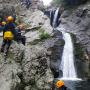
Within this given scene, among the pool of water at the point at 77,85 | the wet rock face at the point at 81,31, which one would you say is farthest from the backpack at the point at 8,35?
the wet rock face at the point at 81,31

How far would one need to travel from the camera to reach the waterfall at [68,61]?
2173 centimetres

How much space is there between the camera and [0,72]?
43.6 ft

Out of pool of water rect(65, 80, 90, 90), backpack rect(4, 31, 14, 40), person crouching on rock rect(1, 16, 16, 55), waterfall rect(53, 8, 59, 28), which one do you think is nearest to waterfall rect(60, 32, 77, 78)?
pool of water rect(65, 80, 90, 90)

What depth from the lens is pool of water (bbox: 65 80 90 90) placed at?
1847 centimetres

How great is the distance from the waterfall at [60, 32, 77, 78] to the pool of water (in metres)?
1.52

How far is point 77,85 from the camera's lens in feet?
62.3

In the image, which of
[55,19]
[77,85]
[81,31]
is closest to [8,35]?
[77,85]

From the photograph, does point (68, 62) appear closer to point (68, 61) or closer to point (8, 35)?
point (68, 61)

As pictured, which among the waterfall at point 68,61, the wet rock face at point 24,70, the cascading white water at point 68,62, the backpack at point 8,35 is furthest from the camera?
the waterfall at point 68,61

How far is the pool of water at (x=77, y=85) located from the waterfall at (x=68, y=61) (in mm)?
1518

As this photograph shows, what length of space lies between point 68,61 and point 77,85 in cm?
414

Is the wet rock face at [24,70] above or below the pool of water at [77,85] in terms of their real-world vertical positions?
above

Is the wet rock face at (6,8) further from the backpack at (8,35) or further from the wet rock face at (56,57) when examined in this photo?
the backpack at (8,35)

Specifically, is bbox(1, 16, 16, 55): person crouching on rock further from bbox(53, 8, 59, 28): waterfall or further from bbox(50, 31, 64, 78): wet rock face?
bbox(53, 8, 59, 28): waterfall
